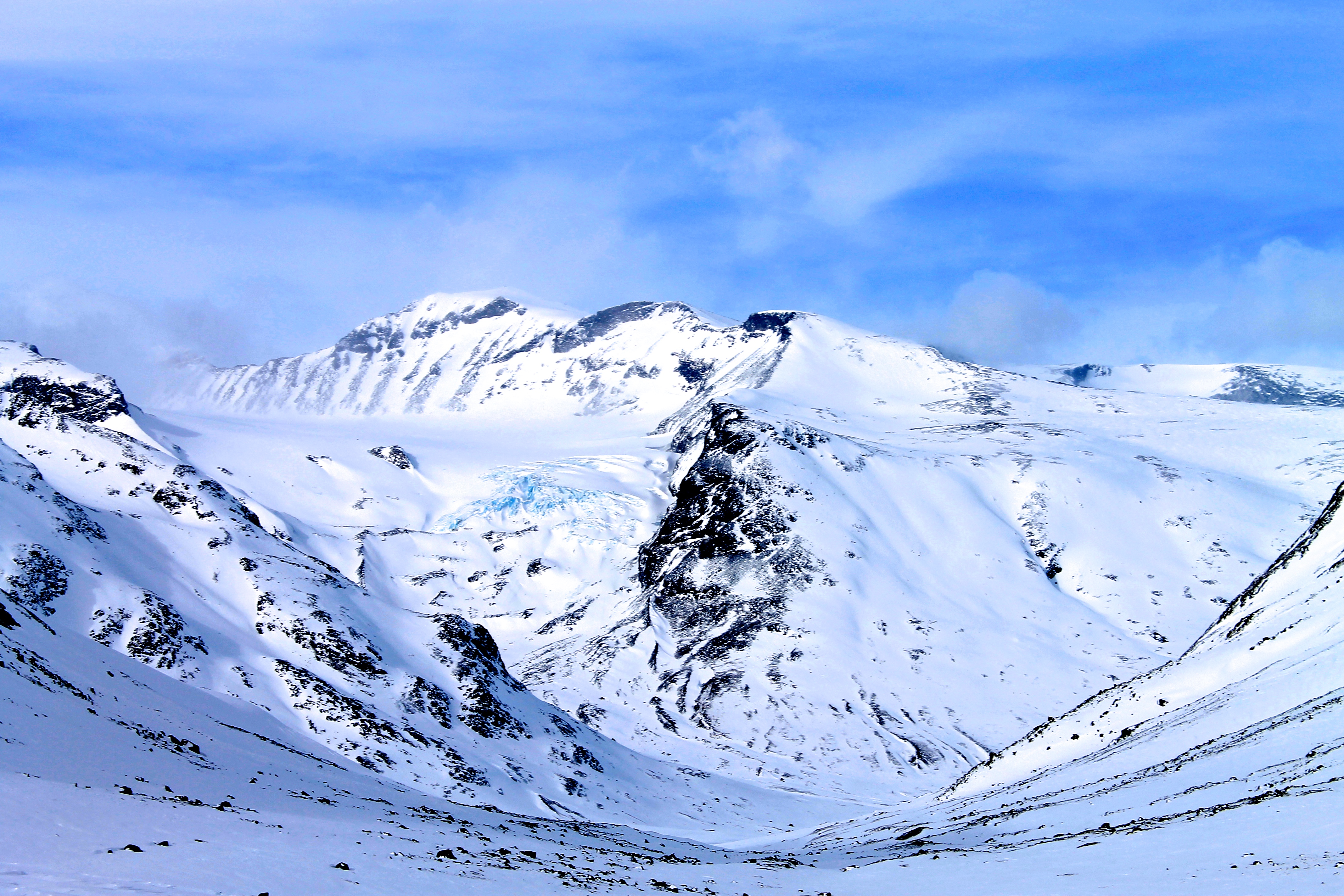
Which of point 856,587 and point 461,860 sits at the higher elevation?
point 856,587

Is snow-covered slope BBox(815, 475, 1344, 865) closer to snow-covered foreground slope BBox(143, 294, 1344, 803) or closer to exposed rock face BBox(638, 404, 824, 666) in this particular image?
snow-covered foreground slope BBox(143, 294, 1344, 803)

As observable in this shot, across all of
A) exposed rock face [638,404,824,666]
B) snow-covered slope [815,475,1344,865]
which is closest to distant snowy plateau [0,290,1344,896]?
snow-covered slope [815,475,1344,865]

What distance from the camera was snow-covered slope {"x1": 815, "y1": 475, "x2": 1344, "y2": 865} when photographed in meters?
28.2

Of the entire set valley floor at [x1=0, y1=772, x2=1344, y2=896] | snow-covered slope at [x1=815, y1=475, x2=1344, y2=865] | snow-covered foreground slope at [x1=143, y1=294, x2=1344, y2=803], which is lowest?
valley floor at [x1=0, y1=772, x2=1344, y2=896]

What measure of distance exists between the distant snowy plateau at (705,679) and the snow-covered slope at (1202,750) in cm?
30

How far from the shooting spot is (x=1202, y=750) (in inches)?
1468

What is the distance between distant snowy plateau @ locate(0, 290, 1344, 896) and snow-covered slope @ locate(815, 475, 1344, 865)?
297 millimetres

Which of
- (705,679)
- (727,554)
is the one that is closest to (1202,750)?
(705,679)

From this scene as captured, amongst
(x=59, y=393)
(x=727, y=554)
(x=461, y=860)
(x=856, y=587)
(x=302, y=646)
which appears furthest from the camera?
(x=59, y=393)

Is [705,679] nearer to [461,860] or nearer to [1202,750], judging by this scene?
[1202,750]

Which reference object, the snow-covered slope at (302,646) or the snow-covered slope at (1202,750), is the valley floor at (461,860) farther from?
the snow-covered slope at (302,646)

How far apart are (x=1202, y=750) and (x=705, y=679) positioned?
103 m

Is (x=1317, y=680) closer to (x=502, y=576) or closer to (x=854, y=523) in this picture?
(x=854, y=523)

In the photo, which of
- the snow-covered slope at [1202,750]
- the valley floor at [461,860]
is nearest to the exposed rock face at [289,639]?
the snow-covered slope at [1202,750]
